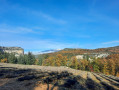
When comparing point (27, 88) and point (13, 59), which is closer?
point (27, 88)

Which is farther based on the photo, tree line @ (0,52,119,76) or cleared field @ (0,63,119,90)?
tree line @ (0,52,119,76)

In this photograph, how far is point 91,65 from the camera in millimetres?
64250

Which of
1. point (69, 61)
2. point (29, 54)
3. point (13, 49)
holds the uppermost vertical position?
point (13, 49)

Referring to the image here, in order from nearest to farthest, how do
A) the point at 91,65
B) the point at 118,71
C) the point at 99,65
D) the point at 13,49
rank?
the point at 118,71 → the point at 99,65 → the point at 91,65 → the point at 13,49

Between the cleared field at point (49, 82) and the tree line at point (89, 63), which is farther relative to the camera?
the tree line at point (89, 63)

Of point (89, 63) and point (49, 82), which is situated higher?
point (49, 82)

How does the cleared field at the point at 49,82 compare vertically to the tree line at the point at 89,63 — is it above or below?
above

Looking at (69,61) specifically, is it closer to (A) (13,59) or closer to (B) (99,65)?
(B) (99,65)

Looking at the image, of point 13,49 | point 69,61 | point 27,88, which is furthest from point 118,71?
point 13,49

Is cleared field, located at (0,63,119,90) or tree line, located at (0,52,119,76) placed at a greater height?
cleared field, located at (0,63,119,90)

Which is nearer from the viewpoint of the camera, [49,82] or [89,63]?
[49,82]

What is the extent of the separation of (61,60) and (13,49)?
151 m

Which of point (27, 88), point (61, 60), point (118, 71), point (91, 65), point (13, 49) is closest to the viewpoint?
point (27, 88)

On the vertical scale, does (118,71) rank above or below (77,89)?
below
